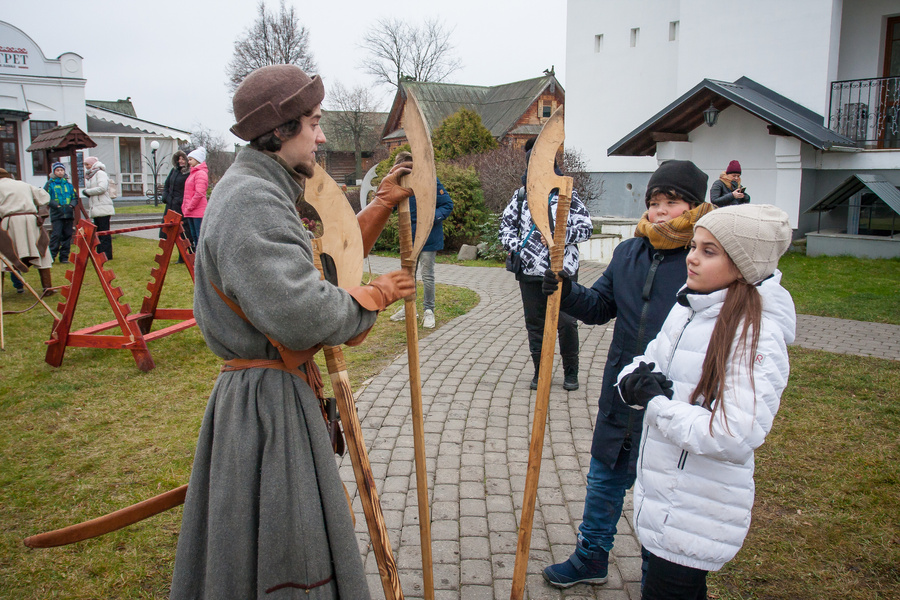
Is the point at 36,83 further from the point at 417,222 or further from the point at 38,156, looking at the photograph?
the point at 417,222

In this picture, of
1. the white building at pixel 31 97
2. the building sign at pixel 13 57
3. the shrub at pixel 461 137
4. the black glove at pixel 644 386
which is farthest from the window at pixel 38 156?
the black glove at pixel 644 386

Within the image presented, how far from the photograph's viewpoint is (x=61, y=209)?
1159 centimetres

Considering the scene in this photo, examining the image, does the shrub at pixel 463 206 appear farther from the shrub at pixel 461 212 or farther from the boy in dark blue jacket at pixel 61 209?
the boy in dark blue jacket at pixel 61 209

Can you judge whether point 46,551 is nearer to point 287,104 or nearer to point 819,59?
point 287,104

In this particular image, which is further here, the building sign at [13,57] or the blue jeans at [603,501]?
the building sign at [13,57]

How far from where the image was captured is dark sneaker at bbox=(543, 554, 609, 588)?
2.82 meters

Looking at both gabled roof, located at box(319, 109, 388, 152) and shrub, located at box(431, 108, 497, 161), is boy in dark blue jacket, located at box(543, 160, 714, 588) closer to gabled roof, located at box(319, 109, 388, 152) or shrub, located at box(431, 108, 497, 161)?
shrub, located at box(431, 108, 497, 161)

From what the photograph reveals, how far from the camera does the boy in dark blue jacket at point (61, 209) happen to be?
1141 cm

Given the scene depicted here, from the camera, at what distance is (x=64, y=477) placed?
3908 millimetres

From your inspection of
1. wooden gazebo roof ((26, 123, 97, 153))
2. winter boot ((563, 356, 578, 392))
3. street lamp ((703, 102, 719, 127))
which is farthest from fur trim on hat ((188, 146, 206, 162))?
street lamp ((703, 102, 719, 127))

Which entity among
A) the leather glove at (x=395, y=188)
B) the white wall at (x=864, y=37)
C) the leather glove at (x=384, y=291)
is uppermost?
the white wall at (x=864, y=37)

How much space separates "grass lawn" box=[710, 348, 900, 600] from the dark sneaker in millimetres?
491

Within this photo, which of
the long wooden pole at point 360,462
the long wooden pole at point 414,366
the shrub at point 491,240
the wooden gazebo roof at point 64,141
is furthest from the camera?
the wooden gazebo roof at point 64,141

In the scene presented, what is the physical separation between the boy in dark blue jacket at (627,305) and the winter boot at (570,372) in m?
2.65
